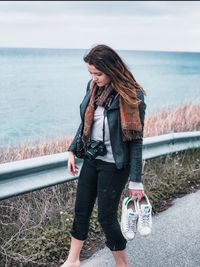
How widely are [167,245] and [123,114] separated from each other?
58.1 inches

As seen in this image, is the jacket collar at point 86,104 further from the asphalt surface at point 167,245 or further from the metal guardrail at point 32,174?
the asphalt surface at point 167,245

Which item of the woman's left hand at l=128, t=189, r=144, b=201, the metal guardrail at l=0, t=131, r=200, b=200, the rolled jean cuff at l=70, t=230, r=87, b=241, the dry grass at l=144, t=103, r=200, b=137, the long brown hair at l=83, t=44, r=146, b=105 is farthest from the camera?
the dry grass at l=144, t=103, r=200, b=137

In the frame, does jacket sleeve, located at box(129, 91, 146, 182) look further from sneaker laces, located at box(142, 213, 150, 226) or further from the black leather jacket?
sneaker laces, located at box(142, 213, 150, 226)

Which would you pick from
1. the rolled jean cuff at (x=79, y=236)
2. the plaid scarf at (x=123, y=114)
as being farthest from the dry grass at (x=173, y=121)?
the plaid scarf at (x=123, y=114)

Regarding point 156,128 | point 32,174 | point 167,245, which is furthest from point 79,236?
point 156,128

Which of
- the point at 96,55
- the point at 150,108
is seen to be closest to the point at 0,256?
the point at 96,55

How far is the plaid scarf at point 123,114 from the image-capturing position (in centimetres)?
377

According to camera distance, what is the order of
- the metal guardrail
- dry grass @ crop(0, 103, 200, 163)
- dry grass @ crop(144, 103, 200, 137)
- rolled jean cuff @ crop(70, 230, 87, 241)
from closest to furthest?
rolled jean cuff @ crop(70, 230, 87, 241), the metal guardrail, dry grass @ crop(0, 103, 200, 163), dry grass @ crop(144, 103, 200, 137)

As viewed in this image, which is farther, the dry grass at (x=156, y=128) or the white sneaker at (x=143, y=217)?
the dry grass at (x=156, y=128)

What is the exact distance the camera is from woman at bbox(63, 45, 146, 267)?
12.4 ft

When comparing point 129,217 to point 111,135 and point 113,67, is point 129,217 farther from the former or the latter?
point 113,67

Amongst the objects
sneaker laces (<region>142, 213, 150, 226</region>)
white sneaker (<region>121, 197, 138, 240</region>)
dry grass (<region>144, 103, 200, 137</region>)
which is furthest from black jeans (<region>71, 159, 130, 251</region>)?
dry grass (<region>144, 103, 200, 137</region>)

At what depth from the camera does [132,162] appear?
12.6 feet

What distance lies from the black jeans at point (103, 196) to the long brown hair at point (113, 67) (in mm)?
499
